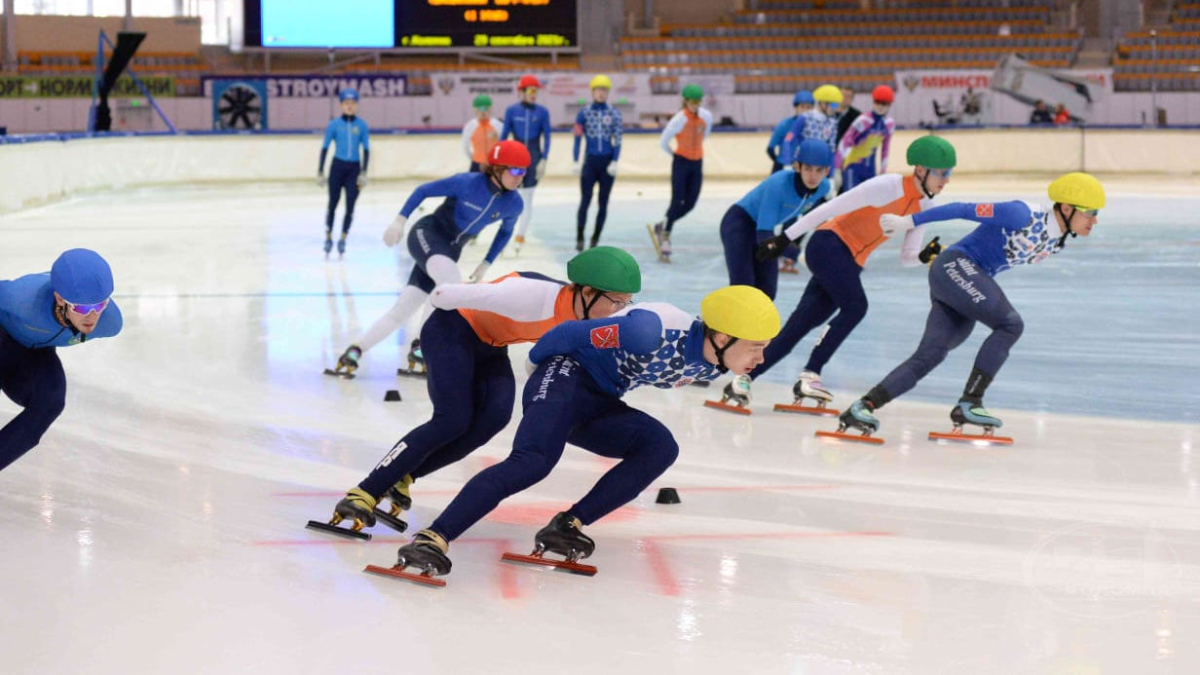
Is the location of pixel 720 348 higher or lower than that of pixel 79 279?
lower

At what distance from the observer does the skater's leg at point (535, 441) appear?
344cm

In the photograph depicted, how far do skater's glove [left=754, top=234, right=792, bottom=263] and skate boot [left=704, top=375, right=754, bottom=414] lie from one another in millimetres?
515

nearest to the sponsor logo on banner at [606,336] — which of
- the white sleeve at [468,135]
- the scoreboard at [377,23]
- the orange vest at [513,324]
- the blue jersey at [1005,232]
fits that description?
the orange vest at [513,324]

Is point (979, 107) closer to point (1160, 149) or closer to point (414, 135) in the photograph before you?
point (1160, 149)

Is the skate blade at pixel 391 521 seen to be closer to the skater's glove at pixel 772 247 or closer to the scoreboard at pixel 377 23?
the skater's glove at pixel 772 247

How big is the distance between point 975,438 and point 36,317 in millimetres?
3399

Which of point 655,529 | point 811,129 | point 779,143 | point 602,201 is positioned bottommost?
point 655,529

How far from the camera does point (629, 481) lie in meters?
3.67

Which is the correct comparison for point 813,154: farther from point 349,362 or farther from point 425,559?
point 425,559

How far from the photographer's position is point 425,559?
11.2ft

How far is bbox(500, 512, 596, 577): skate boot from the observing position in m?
3.65

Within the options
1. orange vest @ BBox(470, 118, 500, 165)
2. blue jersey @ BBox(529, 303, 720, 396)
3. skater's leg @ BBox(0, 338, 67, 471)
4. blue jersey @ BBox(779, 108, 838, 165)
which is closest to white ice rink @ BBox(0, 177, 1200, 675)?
skater's leg @ BBox(0, 338, 67, 471)

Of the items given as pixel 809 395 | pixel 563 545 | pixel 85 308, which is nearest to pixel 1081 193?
pixel 809 395

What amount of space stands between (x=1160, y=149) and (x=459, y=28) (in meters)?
11.9
